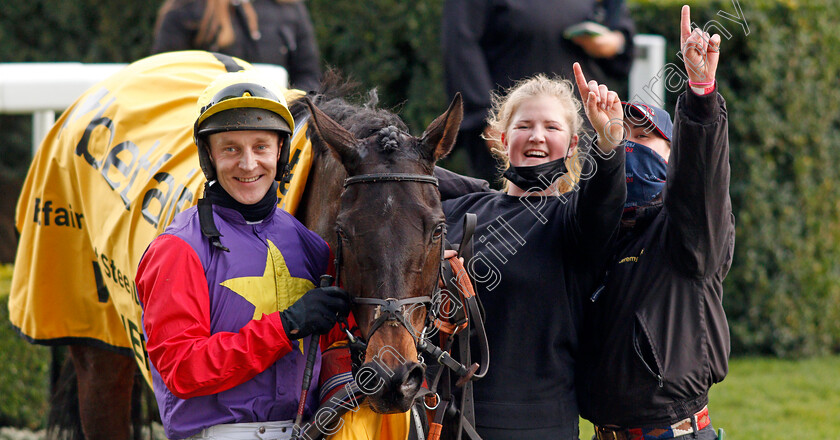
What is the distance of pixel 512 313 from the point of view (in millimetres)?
2611

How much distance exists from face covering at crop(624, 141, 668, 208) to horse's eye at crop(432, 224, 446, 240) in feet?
2.21

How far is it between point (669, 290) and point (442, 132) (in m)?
0.79

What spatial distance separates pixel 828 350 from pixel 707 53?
14.9 feet

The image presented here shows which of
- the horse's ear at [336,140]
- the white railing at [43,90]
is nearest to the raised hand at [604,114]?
the horse's ear at [336,140]

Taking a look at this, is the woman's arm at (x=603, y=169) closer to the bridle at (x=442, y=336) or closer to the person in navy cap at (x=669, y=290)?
the person in navy cap at (x=669, y=290)

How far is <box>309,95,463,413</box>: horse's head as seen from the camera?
7.11 feet

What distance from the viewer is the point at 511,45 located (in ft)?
15.0

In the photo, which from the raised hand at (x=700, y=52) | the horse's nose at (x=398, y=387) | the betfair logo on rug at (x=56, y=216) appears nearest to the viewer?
the horse's nose at (x=398, y=387)

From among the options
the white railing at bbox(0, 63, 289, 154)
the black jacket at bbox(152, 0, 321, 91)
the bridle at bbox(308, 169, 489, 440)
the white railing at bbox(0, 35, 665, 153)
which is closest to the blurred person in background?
the white railing at bbox(0, 35, 665, 153)

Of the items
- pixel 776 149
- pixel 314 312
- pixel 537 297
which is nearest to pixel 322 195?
pixel 314 312

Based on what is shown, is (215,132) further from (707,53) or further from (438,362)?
(707,53)

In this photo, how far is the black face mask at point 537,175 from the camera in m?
2.66

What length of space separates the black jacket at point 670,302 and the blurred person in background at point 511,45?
1.83 metres

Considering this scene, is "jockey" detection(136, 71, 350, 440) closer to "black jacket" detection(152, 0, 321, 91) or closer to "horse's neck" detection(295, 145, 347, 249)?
"horse's neck" detection(295, 145, 347, 249)
